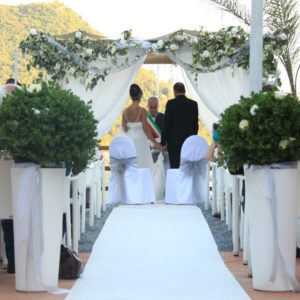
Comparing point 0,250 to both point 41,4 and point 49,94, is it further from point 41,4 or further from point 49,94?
point 41,4

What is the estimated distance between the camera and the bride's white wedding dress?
15.2m

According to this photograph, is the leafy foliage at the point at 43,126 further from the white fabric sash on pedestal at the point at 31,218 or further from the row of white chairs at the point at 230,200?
the row of white chairs at the point at 230,200

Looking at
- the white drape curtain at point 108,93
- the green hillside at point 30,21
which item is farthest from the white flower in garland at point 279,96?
the green hillside at point 30,21

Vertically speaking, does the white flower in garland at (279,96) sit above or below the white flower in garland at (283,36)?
below

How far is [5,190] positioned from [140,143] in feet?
26.8

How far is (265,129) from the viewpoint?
22.6 ft

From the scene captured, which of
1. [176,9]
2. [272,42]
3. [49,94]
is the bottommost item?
[49,94]

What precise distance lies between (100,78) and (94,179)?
274cm

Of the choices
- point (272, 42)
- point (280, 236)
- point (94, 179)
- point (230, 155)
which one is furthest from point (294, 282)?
point (272, 42)

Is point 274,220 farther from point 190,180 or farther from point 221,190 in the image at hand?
point 190,180

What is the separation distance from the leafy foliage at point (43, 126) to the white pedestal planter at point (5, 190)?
0.23 m

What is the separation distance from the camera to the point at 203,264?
8414mm

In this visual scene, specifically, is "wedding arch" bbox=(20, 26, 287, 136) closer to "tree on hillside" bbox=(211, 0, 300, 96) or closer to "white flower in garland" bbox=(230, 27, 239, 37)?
"white flower in garland" bbox=(230, 27, 239, 37)

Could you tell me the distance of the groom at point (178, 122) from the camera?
15.0m
